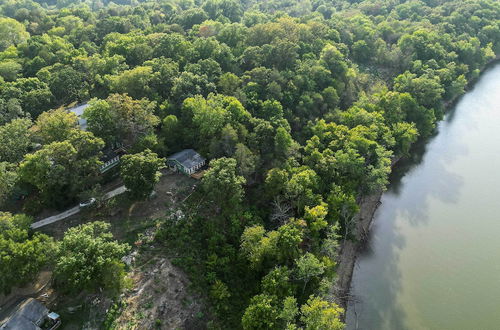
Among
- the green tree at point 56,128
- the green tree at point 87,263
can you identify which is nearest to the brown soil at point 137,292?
the green tree at point 87,263

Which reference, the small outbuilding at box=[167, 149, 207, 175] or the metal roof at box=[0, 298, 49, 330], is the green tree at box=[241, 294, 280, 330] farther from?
the small outbuilding at box=[167, 149, 207, 175]

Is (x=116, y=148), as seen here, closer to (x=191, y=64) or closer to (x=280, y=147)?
(x=191, y=64)

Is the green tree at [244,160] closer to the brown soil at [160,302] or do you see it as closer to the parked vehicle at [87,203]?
the brown soil at [160,302]

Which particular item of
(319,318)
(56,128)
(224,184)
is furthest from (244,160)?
(56,128)

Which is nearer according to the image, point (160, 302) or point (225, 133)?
point (160, 302)

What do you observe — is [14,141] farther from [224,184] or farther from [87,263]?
[224,184]
